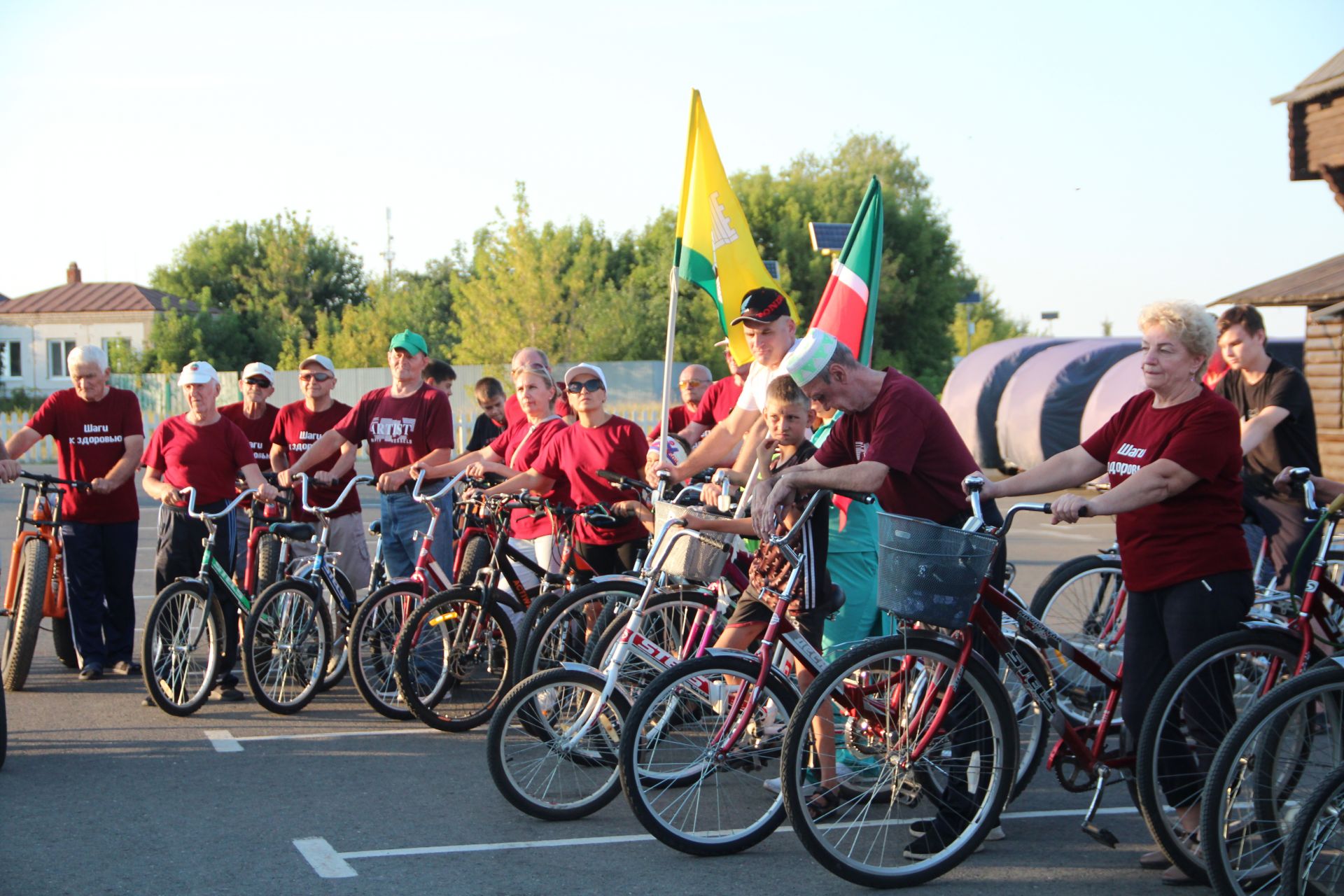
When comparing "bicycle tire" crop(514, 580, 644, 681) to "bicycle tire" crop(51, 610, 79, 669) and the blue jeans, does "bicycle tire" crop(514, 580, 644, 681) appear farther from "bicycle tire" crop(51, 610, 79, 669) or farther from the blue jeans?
"bicycle tire" crop(51, 610, 79, 669)

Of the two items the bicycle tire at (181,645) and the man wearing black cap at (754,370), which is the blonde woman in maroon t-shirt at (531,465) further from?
the bicycle tire at (181,645)

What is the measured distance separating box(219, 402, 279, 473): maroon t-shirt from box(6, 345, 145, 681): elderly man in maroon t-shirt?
1.16m

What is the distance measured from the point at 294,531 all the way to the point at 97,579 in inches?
67.3

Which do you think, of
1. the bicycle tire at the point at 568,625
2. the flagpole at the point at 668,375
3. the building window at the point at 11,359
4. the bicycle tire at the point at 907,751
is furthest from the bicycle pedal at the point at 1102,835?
the building window at the point at 11,359

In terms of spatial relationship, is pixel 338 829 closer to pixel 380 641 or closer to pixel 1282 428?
pixel 380 641

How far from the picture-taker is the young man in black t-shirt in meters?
6.42

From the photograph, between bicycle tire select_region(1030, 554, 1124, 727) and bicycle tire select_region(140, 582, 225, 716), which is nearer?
bicycle tire select_region(1030, 554, 1124, 727)

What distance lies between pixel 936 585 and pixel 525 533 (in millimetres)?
3795

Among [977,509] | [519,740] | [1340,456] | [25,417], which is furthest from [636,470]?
[25,417]

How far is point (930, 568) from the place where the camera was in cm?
411

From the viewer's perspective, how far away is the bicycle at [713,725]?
4.68 m

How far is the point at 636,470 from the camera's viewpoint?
7.16m

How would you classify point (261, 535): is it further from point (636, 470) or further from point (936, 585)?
point (936, 585)

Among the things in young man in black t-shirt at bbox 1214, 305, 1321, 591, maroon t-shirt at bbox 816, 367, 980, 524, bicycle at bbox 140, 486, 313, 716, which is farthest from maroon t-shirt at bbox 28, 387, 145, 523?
young man in black t-shirt at bbox 1214, 305, 1321, 591
